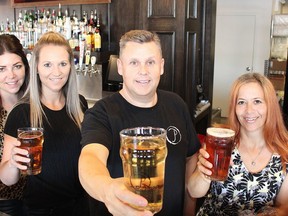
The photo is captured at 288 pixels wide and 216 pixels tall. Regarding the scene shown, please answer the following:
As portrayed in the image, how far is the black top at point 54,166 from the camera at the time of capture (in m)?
1.78

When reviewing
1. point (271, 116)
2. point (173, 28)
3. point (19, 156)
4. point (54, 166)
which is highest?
point (173, 28)

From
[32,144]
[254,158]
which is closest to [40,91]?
[32,144]

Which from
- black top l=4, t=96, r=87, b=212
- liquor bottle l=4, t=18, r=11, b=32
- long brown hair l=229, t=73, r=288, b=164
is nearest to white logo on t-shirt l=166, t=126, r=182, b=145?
long brown hair l=229, t=73, r=288, b=164

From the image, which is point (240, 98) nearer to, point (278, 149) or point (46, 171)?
point (278, 149)

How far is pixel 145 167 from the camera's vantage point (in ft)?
2.79

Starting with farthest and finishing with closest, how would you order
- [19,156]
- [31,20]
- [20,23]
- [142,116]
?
[20,23] < [31,20] < [142,116] < [19,156]

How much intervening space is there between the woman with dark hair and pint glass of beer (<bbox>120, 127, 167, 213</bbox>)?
1223 mm

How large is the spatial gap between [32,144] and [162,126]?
569mm

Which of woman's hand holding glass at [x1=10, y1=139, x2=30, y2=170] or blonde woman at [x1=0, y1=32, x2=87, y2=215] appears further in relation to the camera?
blonde woman at [x1=0, y1=32, x2=87, y2=215]

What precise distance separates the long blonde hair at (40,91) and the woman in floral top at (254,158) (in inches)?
34.1

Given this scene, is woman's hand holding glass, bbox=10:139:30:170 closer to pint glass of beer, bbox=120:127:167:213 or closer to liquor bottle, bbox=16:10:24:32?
pint glass of beer, bbox=120:127:167:213

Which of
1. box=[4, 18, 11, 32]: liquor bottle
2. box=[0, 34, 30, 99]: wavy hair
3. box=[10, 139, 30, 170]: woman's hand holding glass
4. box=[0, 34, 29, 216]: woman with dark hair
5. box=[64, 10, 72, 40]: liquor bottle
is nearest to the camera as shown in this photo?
box=[10, 139, 30, 170]: woman's hand holding glass

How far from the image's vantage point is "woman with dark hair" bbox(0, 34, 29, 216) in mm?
1916

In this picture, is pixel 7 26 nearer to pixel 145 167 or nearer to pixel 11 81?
pixel 11 81
